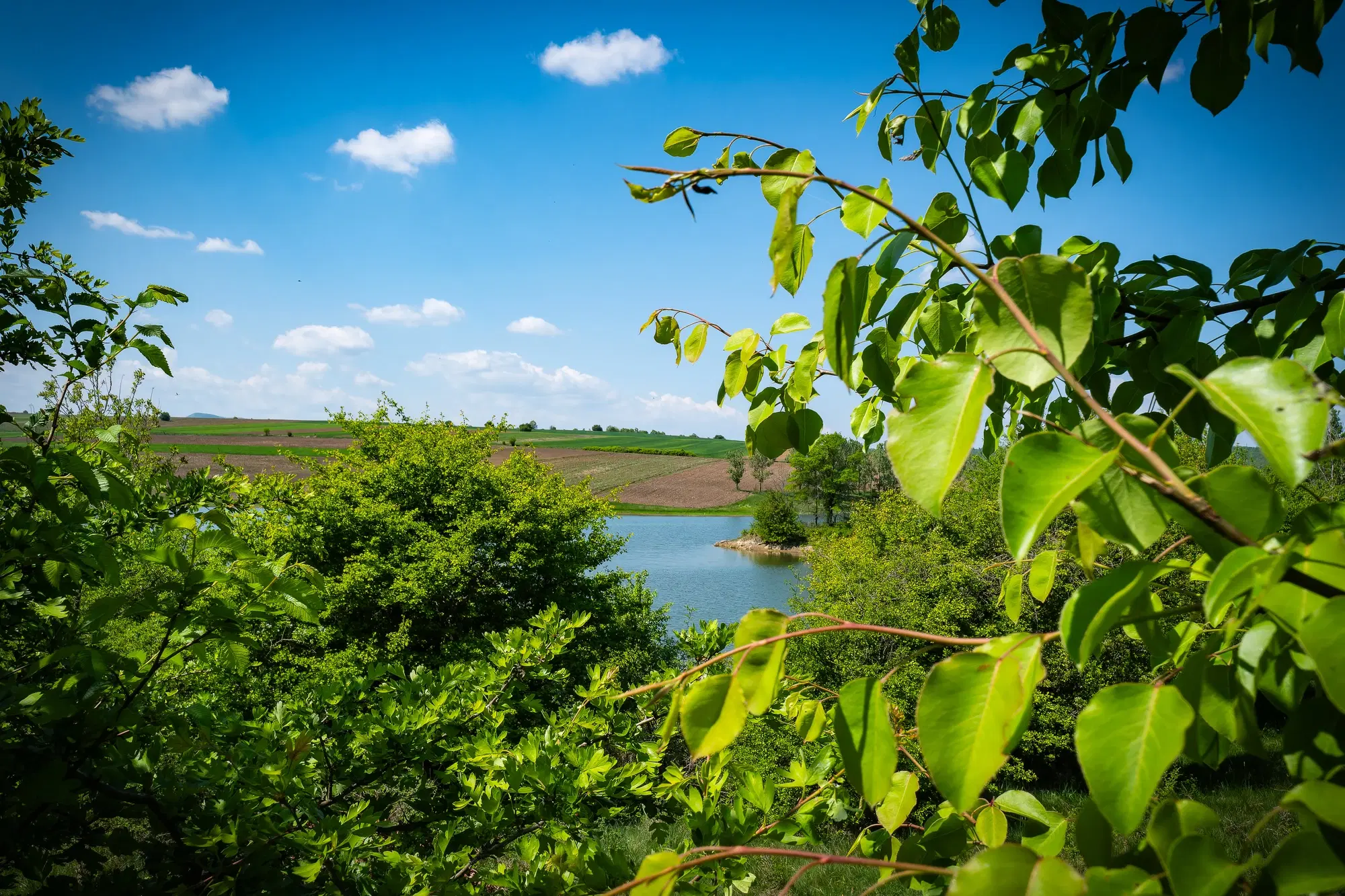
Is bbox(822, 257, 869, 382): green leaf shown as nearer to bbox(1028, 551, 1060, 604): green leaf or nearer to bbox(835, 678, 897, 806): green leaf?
bbox(835, 678, 897, 806): green leaf

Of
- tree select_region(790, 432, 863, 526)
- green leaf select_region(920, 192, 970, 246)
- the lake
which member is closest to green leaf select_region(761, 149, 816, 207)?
green leaf select_region(920, 192, 970, 246)

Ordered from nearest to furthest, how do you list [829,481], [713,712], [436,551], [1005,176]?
[713,712] → [1005,176] → [436,551] → [829,481]

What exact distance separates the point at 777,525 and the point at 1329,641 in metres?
40.3

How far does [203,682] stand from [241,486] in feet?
21.6

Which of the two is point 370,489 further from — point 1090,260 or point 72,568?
point 1090,260

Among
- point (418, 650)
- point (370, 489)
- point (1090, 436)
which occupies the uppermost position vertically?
point (1090, 436)

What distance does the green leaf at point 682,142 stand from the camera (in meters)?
0.90

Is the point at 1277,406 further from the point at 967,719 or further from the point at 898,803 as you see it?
the point at 898,803

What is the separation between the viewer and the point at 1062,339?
0.58 metres

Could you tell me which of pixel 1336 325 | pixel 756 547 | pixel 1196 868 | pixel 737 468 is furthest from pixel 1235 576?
pixel 737 468

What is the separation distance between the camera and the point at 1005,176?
1129 mm

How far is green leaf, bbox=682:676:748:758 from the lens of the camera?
63 cm

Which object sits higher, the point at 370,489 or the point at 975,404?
the point at 975,404

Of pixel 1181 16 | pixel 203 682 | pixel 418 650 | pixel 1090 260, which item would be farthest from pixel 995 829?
pixel 418 650
